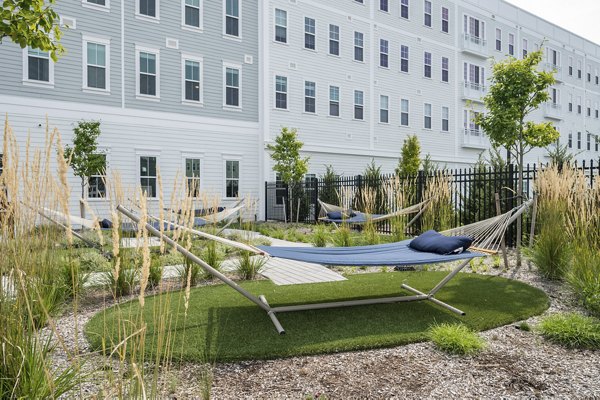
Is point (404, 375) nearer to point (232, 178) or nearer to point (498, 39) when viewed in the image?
point (232, 178)

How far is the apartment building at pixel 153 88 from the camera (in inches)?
439

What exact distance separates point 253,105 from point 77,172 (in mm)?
6525

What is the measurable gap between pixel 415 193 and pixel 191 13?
950 centimetres

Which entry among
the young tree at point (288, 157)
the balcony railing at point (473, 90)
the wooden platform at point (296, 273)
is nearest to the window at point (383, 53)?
the balcony railing at point (473, 90)

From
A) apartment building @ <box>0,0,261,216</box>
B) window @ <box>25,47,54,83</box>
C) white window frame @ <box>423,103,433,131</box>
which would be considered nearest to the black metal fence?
apartment building @ <box>0,0,261,216</box>

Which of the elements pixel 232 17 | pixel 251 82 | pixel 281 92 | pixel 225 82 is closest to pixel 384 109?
pixel 281 92

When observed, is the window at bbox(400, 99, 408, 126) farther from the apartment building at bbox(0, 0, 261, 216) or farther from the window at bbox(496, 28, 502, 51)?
the window at bbox(496, 28, 502, 51)

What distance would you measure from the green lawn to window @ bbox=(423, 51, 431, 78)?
1634cm

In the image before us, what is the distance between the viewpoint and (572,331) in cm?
305

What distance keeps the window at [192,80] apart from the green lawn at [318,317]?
33.3ft

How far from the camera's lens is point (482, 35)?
2180 centimetres

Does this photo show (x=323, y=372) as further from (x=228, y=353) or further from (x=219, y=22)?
(x=219, y=22)

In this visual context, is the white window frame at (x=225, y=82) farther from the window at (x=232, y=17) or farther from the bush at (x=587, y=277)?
the bush at (x=587, y=277)

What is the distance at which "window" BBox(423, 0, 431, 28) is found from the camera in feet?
63.6
